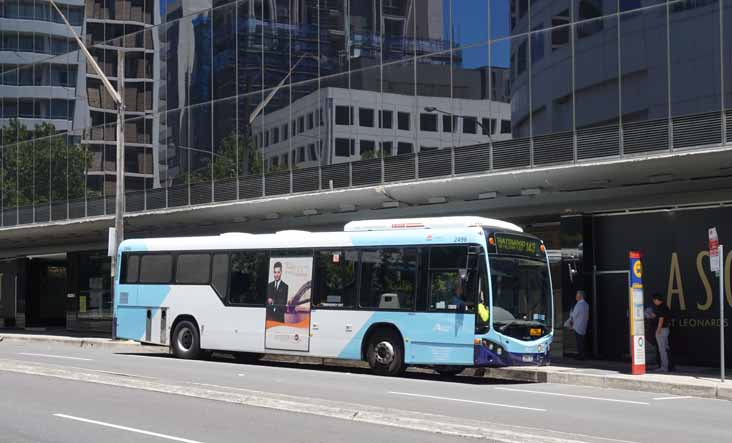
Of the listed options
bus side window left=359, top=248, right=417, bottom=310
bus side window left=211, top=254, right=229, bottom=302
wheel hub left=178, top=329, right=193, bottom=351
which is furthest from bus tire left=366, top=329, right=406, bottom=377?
wheel hub left=178, top=329, right=193, bottom=351

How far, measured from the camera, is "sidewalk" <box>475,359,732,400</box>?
17375 mm

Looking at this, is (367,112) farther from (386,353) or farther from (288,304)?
(386,353)

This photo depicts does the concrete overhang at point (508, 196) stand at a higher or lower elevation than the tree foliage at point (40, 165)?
lower

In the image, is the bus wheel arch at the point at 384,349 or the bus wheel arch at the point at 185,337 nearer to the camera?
the bus wheel arch at the point at 384,349

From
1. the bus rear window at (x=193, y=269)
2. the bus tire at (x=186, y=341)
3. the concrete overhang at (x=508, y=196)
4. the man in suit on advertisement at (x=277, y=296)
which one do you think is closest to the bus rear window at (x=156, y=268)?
the bus rear window at (x=193, y=269)

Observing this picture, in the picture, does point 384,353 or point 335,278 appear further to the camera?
point 335,278

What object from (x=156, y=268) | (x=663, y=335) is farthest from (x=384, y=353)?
(x=156, y=268)

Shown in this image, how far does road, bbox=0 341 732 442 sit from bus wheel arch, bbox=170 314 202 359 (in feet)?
11.4

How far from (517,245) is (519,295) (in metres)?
1.00

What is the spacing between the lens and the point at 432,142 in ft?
86.8

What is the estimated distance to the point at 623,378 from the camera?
1870cm

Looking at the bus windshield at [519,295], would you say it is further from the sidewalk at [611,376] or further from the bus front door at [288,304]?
the bus front door at [288,304]

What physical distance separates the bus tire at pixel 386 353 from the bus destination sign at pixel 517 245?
2829 mm

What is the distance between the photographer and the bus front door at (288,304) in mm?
21609
